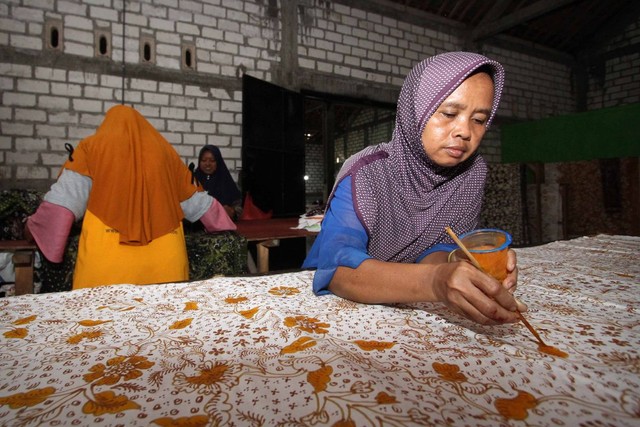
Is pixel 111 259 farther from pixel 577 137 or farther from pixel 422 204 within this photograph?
pixel 577 137

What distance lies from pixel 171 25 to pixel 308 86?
2.10 meters

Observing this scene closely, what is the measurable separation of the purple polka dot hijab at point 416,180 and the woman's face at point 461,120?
0.10ft

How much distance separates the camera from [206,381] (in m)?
0.59

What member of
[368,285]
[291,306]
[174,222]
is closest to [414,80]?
[368,285]

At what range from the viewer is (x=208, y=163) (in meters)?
4.62

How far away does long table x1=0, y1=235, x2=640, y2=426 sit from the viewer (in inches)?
20.1

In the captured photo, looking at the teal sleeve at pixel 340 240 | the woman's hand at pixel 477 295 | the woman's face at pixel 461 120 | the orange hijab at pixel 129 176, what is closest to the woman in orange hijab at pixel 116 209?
the orange hijab at pixel 129 176

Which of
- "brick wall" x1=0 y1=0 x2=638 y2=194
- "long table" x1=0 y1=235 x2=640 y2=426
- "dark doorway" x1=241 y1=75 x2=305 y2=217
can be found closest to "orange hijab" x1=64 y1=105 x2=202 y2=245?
"long table" x1=0 y1=235 x2=640 y2=426

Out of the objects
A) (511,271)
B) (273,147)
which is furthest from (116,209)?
(273,147)

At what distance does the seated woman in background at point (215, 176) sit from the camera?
15.1 ft

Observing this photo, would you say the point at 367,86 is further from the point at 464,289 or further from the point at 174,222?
the point at 464,289

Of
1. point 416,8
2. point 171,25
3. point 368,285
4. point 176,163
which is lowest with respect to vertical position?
point 368,285

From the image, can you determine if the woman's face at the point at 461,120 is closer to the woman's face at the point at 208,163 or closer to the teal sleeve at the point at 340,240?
the teal sleeve at the point at 340,240

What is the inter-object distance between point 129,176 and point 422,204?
1.58m
